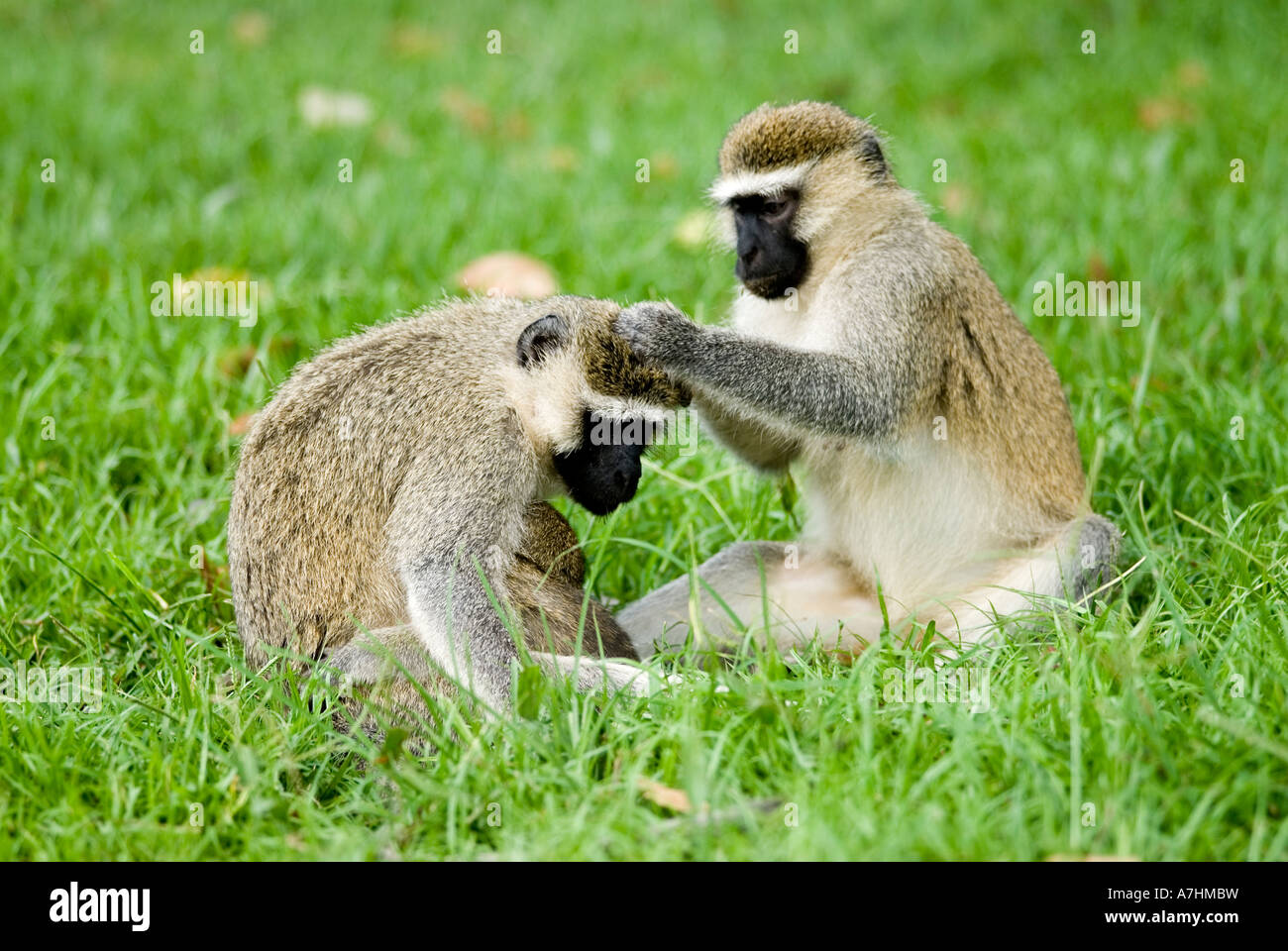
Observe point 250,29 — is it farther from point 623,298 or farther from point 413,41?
point 623,298

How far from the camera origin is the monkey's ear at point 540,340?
4.18 m

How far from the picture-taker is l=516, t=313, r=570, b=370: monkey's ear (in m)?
4.18

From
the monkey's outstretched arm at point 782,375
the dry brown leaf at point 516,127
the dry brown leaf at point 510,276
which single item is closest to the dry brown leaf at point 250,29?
the dry brown leaf at point 516,127

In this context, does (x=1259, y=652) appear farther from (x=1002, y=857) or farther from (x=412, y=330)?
(x=412, y=330)

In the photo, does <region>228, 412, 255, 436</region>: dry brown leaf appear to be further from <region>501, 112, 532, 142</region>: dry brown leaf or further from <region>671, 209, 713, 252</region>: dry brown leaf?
<region>501, 112, 532, 142</region>: dry brown leaf

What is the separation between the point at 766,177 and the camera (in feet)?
15.1

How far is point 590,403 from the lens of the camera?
13.5 feet

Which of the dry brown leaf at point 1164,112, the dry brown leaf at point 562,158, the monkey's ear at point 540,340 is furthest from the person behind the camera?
the dry brown leaf at point 1164,112

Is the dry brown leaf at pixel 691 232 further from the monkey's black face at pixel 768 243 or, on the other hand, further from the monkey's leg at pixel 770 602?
the monkey's leg at pixel 770 602

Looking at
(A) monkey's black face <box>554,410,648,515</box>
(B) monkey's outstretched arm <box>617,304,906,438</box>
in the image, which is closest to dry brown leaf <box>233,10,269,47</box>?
(B) monkey's outstretched arm <box>617,304,906,438</box>

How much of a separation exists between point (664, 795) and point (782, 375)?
162cm

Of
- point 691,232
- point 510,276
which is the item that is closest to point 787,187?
point 510,276

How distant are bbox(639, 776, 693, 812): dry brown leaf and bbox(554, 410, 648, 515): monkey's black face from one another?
41.2 inches

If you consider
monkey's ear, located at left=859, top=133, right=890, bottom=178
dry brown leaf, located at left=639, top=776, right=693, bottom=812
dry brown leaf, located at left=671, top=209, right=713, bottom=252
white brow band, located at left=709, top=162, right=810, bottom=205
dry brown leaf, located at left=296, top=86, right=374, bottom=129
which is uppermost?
dry brown leaf, located at left=296, top=86, right=374, bottom=129
